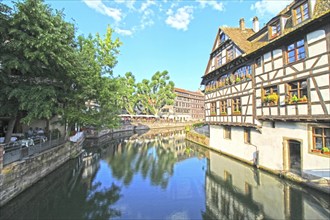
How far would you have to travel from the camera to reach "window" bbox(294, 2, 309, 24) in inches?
410

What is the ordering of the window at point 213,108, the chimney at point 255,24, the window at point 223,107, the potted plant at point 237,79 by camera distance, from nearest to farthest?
the potted plant at point 237,79 → the window at point 223,107 → the chimney at point 255,24 → the window at point 213,108

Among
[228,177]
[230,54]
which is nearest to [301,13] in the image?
[230,54]

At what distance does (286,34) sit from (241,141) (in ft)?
27.6

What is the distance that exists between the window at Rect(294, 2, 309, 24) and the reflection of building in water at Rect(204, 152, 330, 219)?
8.87 meters

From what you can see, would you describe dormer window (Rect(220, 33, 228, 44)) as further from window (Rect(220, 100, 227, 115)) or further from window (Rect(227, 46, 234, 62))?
window (Rect(220, 100, 227, 115))

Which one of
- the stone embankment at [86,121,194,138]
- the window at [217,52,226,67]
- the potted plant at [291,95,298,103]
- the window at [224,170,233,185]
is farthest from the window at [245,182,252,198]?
the stone embankment at [86,121,194,138]

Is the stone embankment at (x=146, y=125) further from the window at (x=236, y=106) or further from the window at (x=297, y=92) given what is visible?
the window at (x=297, y=92)

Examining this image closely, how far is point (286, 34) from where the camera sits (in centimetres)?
1088

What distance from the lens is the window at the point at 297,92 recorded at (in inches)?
407

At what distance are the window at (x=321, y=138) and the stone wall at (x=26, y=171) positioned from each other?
47.2ft

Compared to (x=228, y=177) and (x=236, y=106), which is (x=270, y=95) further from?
(x=228, y=177)

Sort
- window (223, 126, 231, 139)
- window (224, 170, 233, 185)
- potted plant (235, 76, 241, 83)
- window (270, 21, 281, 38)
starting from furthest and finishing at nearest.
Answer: window (223, 126, 231, 139)
potted plant (235, 76, 241, 83)
window (270, 21, 281, 38)
window (224, 170, 233, 185)

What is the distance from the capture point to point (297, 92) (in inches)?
425

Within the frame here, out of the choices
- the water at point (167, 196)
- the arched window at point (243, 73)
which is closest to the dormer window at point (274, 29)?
the arched window at point (243, 73)
